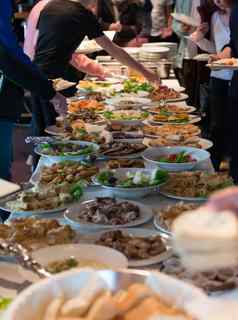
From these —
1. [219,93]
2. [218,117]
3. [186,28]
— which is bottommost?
[218,117]

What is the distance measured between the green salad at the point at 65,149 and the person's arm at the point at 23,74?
0.90 feet

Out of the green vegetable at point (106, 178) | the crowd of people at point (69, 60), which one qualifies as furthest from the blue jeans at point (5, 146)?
the green vegetable at point (106, 178)

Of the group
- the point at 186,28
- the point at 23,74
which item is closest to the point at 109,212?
the point at 23,74

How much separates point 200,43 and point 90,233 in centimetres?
283

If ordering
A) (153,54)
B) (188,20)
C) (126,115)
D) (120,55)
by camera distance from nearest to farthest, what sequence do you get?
1. (126,115)
2. (120,55)
3. (153,54)
4. (188,20)

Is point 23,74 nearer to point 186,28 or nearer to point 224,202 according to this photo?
point 224,202

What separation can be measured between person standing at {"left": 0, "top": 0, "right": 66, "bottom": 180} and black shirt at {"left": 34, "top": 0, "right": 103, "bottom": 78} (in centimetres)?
47

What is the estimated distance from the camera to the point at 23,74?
2242mm

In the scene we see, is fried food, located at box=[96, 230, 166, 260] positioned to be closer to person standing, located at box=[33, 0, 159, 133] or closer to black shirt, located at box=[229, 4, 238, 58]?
person standing, located at box=[33, 0, 159, 133]

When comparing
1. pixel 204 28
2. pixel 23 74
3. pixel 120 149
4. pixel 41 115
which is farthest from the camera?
pixel 204 28

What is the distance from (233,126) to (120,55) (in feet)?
2.69

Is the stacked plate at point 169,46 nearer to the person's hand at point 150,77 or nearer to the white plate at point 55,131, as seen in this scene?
the person's hand at point 150,77

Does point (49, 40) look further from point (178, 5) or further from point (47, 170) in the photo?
point (178, 5)

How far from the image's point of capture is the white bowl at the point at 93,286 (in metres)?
0.79
